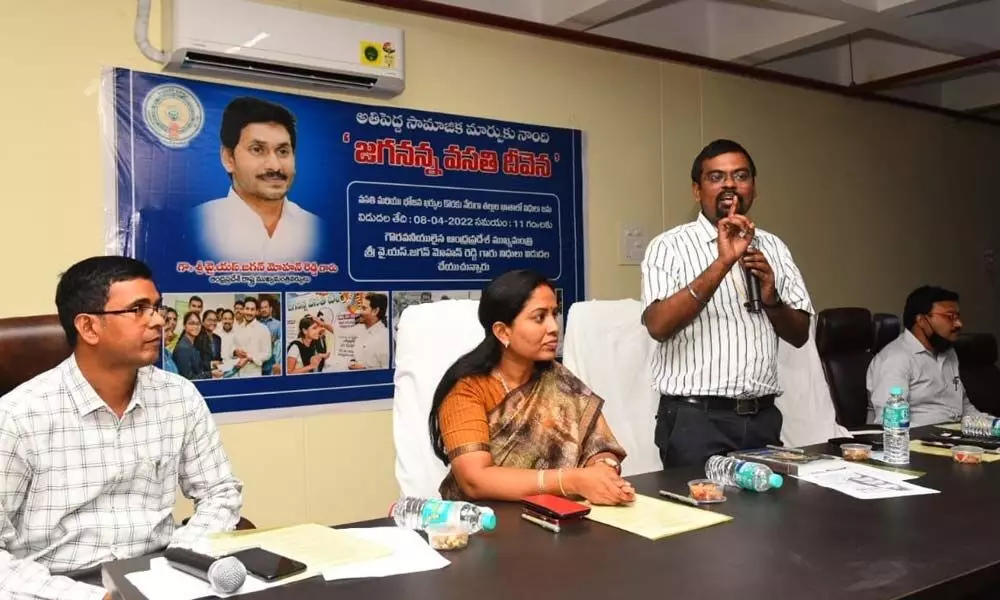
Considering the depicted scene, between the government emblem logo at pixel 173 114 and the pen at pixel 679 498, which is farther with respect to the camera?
the government emblem logo at pixel 173 114

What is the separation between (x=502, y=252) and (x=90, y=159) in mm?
1693

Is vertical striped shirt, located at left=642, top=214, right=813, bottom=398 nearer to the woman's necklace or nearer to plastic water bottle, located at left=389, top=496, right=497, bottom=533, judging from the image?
the woman's necklace

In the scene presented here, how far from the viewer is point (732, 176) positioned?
2.28m

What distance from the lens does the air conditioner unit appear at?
9.61 feet

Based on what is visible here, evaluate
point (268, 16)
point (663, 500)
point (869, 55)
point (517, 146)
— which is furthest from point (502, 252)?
point (869, 55)

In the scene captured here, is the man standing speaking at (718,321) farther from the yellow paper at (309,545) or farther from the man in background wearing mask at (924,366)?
the man in background wearing mask at (924,366)

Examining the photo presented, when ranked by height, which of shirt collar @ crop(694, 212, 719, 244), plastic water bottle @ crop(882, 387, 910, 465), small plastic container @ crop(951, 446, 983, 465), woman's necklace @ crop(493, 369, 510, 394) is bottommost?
small plastic container @ crop(951, 446, 983, 465)

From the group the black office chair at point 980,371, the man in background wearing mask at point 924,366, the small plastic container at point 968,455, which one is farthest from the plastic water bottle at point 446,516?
the black office chair at point 980,371

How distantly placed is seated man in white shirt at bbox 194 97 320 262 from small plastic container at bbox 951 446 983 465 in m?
2.27

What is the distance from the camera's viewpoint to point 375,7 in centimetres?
342

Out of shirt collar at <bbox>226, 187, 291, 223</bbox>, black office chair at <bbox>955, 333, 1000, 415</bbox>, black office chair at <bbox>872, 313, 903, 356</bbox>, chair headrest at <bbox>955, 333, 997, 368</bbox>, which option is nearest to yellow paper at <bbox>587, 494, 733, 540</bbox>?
shirt collar at <bbox>226, 187, 291, 223</bbox>

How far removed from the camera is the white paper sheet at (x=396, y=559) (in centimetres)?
118

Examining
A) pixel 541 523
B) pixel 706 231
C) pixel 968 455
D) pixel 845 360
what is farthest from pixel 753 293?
pixel 845 360

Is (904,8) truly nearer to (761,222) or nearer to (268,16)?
(761,222)
